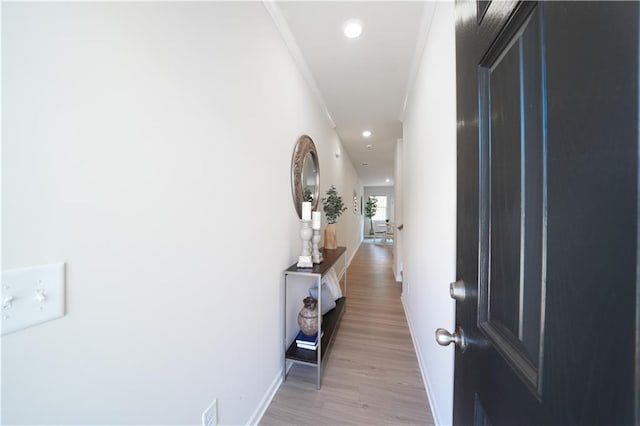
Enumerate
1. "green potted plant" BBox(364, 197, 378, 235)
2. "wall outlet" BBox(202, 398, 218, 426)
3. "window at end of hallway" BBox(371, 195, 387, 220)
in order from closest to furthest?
"wall outlet" BBox(202, 398, 218, 426), "green potted plant" BBox(364, 197, 378, 235), "window at end of hallway" BBox(371, 195, 387, 220)

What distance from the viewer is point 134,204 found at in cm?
72

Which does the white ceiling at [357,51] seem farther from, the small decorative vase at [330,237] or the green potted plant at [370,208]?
the green potted plant at [370,208]

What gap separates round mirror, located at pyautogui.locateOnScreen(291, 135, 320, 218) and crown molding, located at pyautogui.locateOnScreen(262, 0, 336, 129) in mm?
558

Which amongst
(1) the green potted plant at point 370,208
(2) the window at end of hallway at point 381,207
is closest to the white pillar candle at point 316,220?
(1) the green potted plant at point 370,208

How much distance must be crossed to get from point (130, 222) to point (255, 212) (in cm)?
69

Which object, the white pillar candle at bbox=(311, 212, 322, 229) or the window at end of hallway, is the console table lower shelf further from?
the window at end of hallway

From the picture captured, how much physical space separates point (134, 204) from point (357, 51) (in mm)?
1912

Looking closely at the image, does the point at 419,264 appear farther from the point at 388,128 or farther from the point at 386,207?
the point at 386,207

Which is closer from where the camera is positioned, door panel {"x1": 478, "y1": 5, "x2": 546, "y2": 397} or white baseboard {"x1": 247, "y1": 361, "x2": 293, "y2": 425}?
door panel {"x1": 478, "y1": 5, "x2": 546, "y2": 397}

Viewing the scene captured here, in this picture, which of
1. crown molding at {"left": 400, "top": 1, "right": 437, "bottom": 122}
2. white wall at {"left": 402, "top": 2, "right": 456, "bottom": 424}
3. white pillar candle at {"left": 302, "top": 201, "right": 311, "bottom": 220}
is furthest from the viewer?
white pillar candle at {"left": 302, "top": 201, "right": 311, "bottom": 220}

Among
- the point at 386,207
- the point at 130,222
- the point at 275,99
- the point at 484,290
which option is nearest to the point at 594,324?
the point at 484,290

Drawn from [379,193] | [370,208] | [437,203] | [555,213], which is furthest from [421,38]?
[379,193]

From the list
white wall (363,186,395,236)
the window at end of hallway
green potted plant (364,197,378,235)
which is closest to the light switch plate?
green potted plant (364,197,378,235)

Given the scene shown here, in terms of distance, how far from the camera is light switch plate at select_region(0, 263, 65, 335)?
0.48 m
